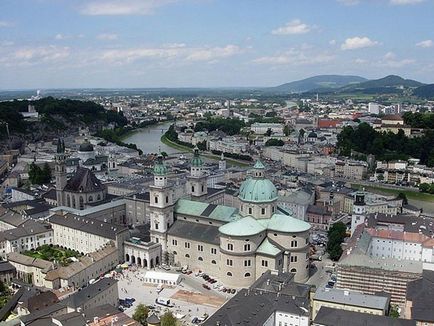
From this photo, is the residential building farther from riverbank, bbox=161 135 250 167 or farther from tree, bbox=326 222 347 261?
riverbank, bbox=161 135 250 167

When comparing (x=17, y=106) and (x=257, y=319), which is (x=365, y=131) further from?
(x=17, y=106)

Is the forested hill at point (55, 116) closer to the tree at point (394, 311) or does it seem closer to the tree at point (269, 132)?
the tree at point (269, 132)

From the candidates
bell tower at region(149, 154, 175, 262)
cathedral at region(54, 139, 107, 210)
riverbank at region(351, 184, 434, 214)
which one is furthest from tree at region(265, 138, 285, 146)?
bell tower at region(149, 154, 175, 262)

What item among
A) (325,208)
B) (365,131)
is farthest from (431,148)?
(325,208)

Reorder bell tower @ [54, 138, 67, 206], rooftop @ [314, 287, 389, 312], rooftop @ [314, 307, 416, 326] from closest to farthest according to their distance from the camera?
1. rooftop @ [314, 307, 416, 326]
2. rooftop @ [314, 287, 389, 312]
3. bell tower @ [54, 138, 67, 206]

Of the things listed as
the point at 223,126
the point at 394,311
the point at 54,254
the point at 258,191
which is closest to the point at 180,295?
the point at 258,191

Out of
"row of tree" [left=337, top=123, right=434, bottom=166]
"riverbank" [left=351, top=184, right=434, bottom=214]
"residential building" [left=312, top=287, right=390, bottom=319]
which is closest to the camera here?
"residential building" [left=312, top=287, right=390, bottom=319]
